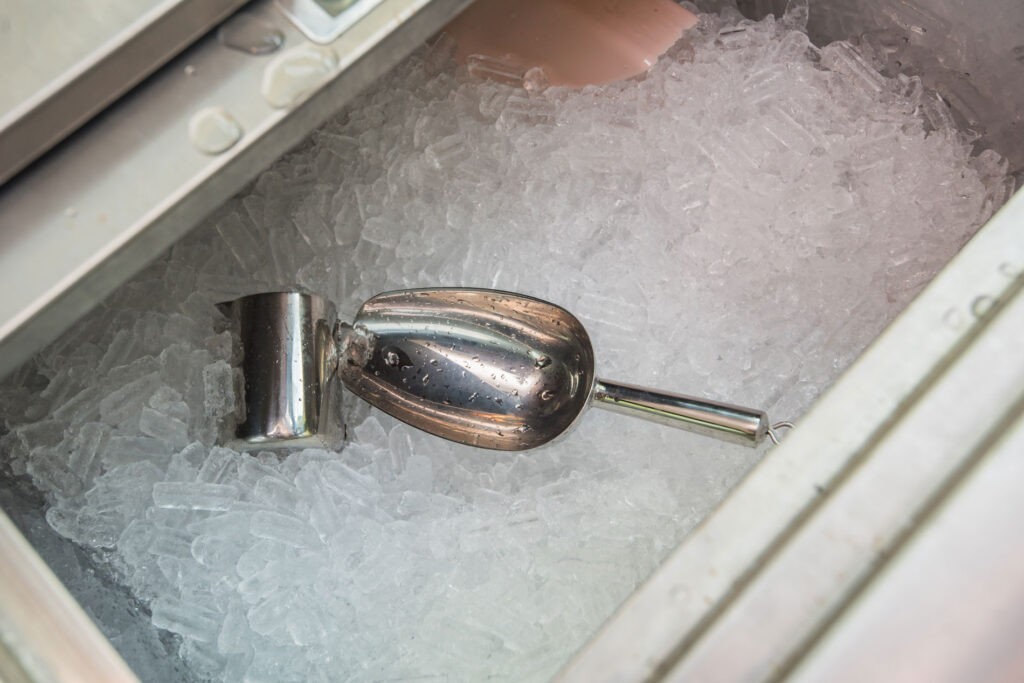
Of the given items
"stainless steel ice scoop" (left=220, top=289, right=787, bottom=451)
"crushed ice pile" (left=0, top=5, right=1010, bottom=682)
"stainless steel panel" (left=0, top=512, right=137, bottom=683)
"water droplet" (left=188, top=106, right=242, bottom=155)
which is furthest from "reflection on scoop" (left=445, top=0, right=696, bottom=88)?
"stainless steel panel" (left=0, top=512, right=137, bottom=683)

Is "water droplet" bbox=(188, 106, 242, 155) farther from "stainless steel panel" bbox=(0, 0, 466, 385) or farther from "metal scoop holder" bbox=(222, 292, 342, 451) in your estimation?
"metal scoop holder" bbox=(222, 292, 342, 451)

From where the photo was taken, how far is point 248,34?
533 mm

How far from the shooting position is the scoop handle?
0.66 m

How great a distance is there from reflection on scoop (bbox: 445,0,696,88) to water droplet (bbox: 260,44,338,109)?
0.45 metres

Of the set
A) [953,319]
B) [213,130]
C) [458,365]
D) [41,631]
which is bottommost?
[41,631]

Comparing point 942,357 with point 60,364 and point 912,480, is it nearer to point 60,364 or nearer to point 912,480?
point 912,480

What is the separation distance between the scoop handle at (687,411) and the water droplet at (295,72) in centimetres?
34

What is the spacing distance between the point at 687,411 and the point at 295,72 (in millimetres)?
406

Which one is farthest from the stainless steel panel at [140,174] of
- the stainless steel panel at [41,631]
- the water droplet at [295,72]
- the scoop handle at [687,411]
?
the scoop handle at [687,411]

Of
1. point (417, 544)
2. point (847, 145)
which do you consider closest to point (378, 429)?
point (417, 544)

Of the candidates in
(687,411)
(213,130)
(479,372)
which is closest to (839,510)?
(687,411)

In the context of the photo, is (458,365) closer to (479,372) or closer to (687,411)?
(479,372)

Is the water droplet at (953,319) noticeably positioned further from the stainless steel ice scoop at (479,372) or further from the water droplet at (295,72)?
the water droplet at (295,72)

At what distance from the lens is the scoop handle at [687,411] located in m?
0.66
